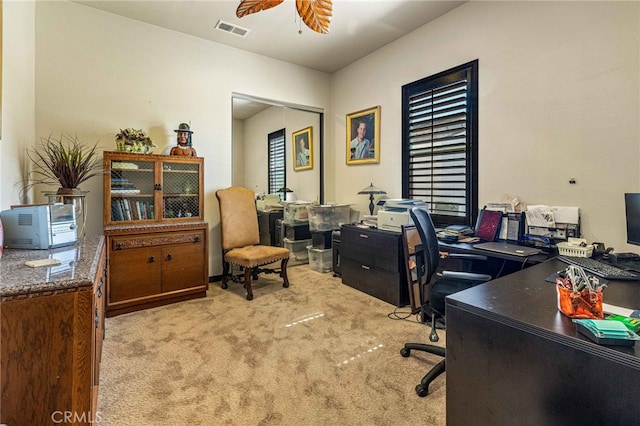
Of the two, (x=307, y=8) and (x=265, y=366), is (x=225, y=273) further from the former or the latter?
(x=307, y=8)

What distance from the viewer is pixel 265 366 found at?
197cm

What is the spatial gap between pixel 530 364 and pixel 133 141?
3.51 metres

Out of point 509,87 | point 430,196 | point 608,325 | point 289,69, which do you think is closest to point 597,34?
point 509,87

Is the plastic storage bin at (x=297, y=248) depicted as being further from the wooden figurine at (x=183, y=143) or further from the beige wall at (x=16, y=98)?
the beige wall at (x=16, y=98)

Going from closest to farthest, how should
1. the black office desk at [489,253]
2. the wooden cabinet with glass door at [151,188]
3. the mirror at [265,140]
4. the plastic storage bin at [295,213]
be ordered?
1. the black office desk at [489,253]
2. the wooden cabinet with glass door at [151,188]
3. the mirror at [265,140]
4. the plastic storage bin at [295,213]

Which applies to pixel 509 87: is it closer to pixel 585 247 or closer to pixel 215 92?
pixel 585 247

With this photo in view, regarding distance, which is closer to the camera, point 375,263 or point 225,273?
point 375,263

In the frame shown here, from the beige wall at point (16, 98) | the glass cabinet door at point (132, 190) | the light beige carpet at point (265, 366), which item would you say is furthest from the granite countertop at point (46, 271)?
the glass cabinet door at point (132, 190)

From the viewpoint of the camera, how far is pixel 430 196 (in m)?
3.38

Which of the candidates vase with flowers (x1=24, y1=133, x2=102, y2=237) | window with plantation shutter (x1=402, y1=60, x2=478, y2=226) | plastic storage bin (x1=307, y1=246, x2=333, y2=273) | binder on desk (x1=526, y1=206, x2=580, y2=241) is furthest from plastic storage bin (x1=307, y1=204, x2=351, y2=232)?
vase with flowers (x1=24, y1=133, x2=102, y2=237)

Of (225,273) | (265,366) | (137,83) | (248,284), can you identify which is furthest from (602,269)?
(137,83)

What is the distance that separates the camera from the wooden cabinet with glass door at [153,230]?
9.14ft

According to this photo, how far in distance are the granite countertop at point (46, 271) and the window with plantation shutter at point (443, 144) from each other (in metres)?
3.06

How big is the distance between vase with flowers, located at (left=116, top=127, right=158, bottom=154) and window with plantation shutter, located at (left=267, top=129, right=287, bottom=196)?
172cm
